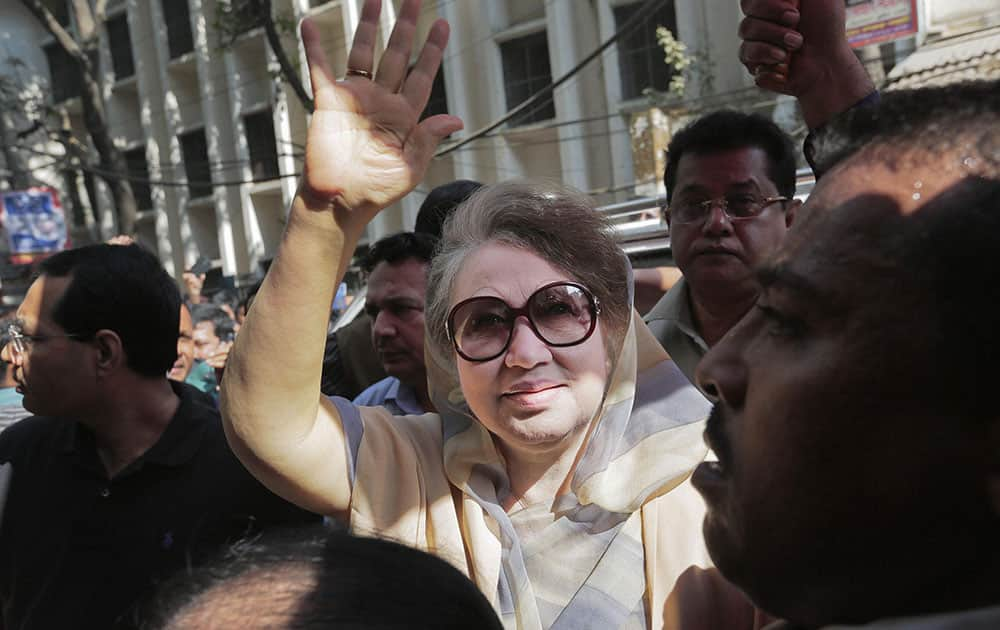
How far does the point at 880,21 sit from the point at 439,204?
9460 millimetres

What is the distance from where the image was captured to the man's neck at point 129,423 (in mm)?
2262

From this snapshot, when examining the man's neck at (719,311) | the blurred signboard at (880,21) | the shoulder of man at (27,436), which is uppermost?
the blurred signboard at (880,21)

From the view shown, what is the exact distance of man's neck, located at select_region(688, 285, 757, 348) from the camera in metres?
2.61

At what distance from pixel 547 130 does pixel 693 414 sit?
15038mm

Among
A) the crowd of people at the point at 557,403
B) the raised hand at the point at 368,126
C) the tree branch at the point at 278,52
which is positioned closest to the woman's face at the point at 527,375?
the crowd of people at the point at 557,403

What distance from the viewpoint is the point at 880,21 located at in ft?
35.6

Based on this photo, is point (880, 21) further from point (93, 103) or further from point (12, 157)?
point (12, 157)

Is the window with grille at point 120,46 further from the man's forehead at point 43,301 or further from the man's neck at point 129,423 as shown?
the man's neck at point 129,423

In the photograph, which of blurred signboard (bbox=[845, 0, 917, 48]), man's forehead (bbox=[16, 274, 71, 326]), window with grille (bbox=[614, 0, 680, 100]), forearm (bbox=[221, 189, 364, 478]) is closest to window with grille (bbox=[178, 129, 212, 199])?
window with grille (bbox=[614, 0, 680, 100])

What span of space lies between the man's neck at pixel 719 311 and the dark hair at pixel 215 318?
4.74 metres

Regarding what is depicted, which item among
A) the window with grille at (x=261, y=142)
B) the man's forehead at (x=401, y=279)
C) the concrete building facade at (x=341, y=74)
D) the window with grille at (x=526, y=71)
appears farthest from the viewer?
the window with grille at (x=261, y=142)

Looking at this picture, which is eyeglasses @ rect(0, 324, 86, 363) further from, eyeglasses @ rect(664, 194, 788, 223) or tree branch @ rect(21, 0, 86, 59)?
tree branch @ rect(21, 0, 86, 59)

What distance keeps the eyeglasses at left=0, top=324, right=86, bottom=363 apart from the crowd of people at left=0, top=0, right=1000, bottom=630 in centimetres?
1

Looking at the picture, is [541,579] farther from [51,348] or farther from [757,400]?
[51,348]
